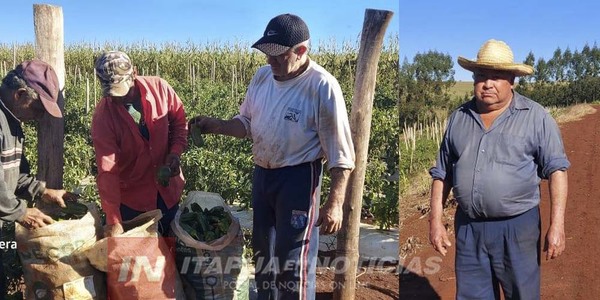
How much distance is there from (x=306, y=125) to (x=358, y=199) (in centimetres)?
84

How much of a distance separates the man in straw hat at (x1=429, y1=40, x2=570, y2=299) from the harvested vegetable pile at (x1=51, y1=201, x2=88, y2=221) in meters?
1.81

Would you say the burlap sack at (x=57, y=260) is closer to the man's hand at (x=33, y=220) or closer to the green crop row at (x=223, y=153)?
the man's hand at (x=33, y=220)

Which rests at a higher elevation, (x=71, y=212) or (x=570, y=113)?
(x=570, y=113)

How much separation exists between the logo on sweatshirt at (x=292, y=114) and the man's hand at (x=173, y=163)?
2.27 ft

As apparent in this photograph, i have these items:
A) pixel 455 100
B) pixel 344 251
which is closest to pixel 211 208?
pixel 344 251

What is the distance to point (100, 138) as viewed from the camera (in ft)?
9.90

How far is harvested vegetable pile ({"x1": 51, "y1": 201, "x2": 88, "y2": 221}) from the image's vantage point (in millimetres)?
3201

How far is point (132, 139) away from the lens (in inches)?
121

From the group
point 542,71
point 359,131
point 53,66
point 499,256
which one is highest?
point 542,71

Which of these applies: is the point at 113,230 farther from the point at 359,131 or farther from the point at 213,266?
the point at 359,131

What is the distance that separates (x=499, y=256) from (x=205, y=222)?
1.52m

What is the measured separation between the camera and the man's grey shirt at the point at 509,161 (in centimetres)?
291

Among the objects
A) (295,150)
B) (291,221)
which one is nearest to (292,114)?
(295,150)

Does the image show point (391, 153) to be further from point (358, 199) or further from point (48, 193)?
point (48, 193)
